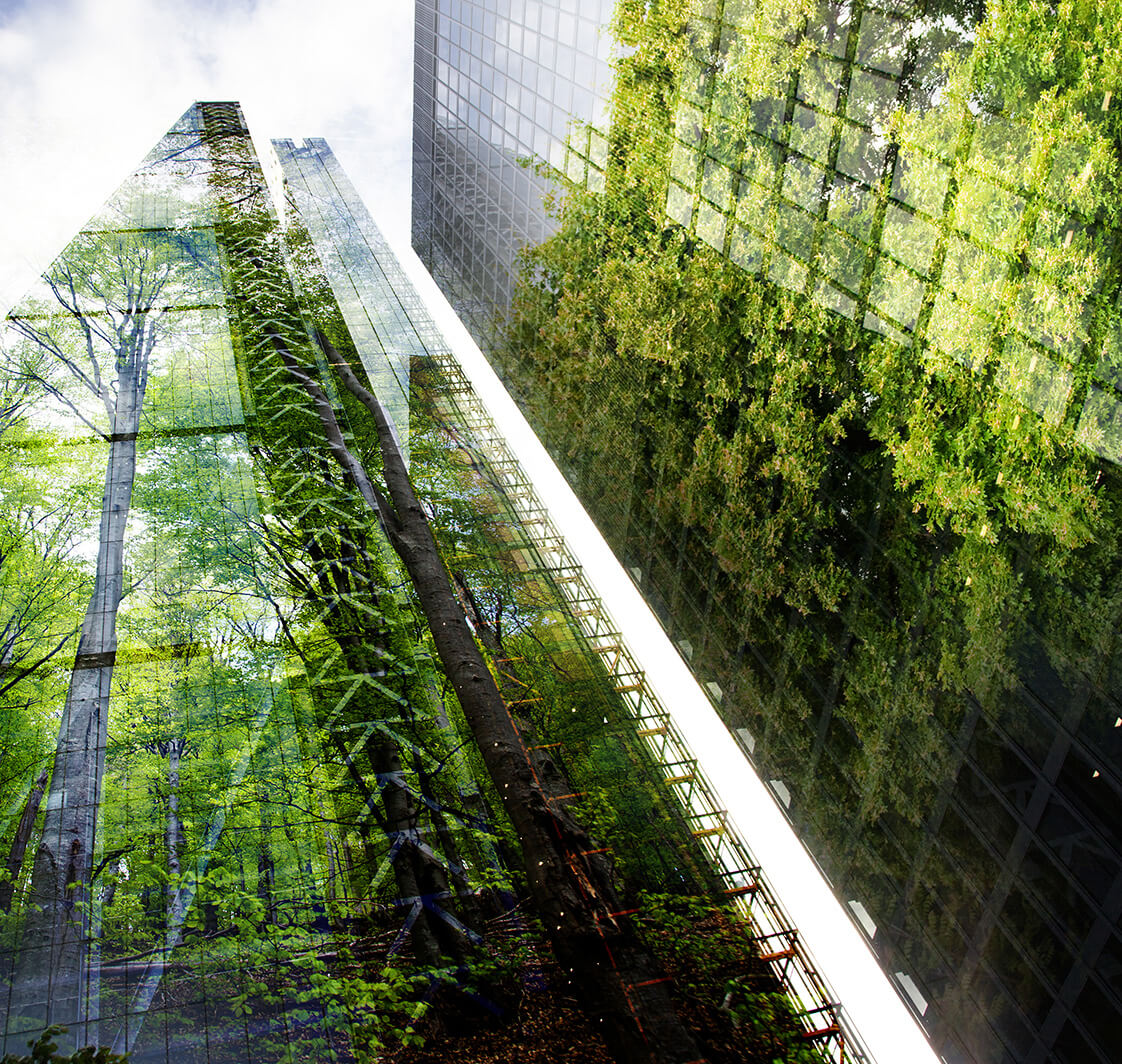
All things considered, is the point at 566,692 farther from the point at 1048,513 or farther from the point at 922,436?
the point at 1048,513

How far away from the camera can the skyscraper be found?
8.89 metres

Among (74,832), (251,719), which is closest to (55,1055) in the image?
(74,832)

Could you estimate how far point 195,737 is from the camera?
10781 mm

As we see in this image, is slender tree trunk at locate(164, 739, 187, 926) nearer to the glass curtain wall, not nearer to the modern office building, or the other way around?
the glass curtain wall

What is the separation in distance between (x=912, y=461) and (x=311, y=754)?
830cm

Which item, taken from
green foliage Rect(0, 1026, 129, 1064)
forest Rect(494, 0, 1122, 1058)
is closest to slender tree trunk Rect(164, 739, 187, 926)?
green foliage Rect(0, 1026, 129, 1064)

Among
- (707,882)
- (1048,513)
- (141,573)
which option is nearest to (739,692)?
(707,882)

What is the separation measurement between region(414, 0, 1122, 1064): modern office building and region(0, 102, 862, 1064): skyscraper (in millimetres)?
1882

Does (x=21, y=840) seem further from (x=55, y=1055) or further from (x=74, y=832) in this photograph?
(x=55, y=1055)

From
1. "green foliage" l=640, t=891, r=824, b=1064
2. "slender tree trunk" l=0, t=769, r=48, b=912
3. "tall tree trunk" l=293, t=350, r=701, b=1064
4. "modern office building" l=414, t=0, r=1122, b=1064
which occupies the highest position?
"modern office building" l=414, t=0, r=1122, b=1064

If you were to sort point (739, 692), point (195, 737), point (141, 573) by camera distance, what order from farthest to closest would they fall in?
1. point (739, 692)
2. point (141, 573)
3. point (195, 737)

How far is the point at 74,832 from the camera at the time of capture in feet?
31.4

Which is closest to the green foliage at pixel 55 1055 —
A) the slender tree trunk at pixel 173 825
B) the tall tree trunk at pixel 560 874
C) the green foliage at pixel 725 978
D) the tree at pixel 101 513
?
the tree at pixel 101 513

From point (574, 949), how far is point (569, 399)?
45.8 ft
